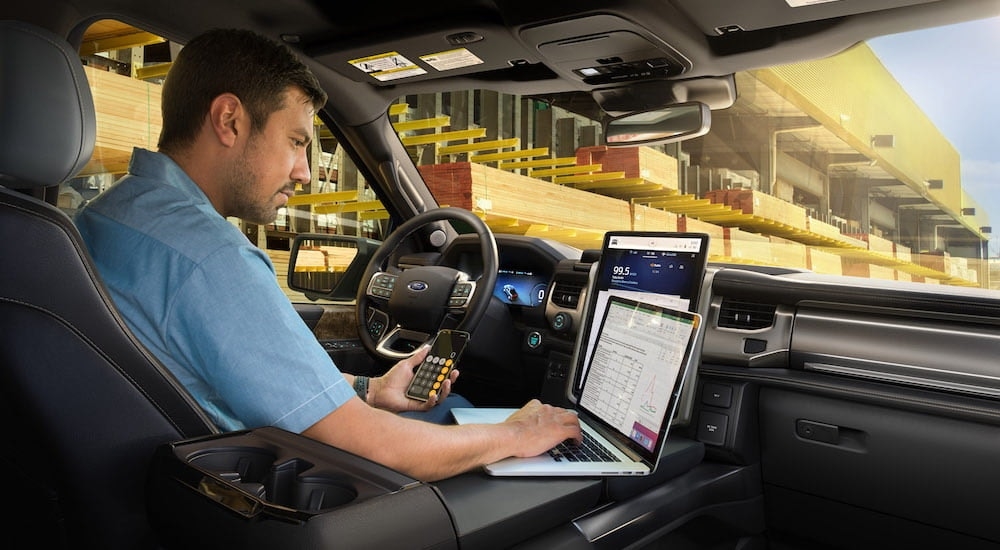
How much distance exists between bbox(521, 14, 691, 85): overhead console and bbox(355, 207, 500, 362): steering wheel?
1.92 ft

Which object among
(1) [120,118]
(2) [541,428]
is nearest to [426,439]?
(2) [541,428]

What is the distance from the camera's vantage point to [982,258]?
244cm

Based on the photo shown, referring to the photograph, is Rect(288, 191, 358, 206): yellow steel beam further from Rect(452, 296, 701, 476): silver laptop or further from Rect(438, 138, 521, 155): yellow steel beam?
Rect(452, 296, 701, 476): silver laptop

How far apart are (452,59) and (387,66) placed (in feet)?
0.81

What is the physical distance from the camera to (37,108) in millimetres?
1141

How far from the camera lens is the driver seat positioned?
923mm

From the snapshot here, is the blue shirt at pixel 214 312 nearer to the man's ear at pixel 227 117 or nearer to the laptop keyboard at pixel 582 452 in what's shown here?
the man's ear at pixel 227 117

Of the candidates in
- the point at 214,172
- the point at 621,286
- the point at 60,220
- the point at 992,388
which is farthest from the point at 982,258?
the point at 60,220

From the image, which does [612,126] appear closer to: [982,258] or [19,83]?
[982,258]

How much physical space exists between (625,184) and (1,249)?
15.2 feet

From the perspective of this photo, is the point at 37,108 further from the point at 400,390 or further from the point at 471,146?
the point at 471,146

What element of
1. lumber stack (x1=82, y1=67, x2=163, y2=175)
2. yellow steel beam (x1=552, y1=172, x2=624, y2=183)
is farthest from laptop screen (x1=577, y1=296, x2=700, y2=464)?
yellow steel beam (x1=552, y1=172, x2=624, y2=183)

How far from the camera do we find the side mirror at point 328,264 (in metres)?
3.22

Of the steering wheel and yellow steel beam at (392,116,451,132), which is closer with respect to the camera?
the steering wheel
